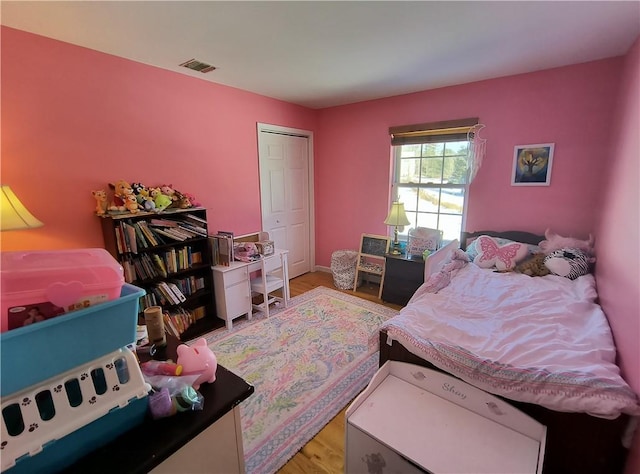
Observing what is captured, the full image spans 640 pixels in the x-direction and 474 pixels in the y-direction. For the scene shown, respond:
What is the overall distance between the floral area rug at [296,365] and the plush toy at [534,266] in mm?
1254

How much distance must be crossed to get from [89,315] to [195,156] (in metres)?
2.51

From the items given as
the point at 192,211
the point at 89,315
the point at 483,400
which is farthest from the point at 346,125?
the point at 89,315

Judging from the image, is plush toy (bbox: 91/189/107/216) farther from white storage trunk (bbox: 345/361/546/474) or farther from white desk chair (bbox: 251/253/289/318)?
white storage trunk (bbox: 345/361/546/474)

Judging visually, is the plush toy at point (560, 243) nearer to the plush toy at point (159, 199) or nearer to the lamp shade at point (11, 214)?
the plush toy at point (159, 199)

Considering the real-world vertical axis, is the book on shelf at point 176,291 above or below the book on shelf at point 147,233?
below

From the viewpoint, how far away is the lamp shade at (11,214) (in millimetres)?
1631

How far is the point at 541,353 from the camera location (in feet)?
4.82

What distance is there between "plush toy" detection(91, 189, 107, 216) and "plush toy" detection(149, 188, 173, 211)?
1.05 feet

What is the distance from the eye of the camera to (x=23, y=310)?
0.58m

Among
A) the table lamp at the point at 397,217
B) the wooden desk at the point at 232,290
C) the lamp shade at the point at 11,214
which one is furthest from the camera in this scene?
the table lamp at the point at 397,217

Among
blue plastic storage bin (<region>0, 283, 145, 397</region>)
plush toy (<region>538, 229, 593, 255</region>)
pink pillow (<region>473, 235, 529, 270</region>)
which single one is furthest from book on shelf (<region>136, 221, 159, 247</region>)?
plush toy (<region>538, 229, 593, 255</region>)

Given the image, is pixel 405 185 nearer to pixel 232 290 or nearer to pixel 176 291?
pixel 232 290

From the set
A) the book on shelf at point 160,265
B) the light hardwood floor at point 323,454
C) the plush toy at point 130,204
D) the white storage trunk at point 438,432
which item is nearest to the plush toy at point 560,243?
the white storage trunk at point 438,432

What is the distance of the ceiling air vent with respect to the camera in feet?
7.90
